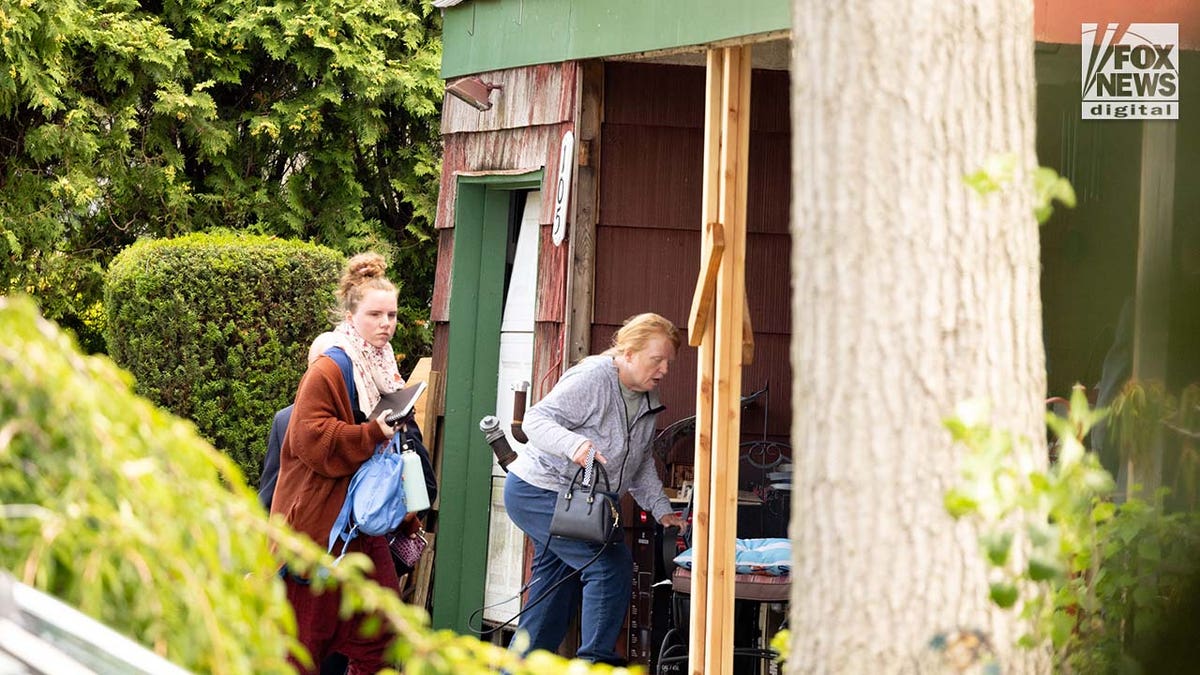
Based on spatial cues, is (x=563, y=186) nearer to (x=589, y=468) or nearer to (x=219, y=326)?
(x=589, y=468)

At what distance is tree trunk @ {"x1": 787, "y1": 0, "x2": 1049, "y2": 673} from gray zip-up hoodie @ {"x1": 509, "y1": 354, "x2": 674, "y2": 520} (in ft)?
11.9

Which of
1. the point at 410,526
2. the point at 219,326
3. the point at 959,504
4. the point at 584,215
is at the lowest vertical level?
the point at 410,526

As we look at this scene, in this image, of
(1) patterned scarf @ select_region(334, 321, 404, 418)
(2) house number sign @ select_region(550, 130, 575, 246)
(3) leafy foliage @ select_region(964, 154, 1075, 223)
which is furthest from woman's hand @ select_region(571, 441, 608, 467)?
(3) leafy foliage @ select_region(964, 154, 1075, 223)

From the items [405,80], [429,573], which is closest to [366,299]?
[429,573]

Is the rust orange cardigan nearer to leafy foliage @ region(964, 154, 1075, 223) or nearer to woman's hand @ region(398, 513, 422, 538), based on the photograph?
woman's hand @ region(398, 513, 422, 538)

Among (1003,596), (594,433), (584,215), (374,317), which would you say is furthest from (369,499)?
(1003,596)

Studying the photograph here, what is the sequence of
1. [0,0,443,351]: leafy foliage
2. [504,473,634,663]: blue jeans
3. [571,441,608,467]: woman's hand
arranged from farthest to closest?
[0,0,443,351]: leafy foliage
[504,473,634,663]: blue jeans
[571,441,608,467]: woman's hand

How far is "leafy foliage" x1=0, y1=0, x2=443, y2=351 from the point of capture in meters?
10.9

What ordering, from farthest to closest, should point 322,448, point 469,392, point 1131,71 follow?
point 469,392 → point 322,448 → point 1131,71

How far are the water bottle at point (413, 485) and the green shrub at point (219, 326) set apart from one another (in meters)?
3.44

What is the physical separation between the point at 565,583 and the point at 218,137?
6025 millimetres

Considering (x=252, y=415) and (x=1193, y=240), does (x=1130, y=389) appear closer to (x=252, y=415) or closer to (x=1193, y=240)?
(x=1193, y=240)

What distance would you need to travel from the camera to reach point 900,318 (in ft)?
7.83

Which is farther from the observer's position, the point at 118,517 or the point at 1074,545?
the point at 1074,545
